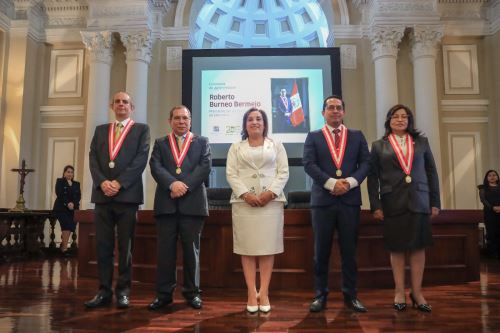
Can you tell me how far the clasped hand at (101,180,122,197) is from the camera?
9.51 ft

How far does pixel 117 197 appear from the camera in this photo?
295 cm

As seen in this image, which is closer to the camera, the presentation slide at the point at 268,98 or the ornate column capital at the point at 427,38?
the ornate column capital at the point at 427,38

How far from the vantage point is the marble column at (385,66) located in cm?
733

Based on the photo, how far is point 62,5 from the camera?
26.3 ft

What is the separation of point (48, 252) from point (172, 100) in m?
3.16

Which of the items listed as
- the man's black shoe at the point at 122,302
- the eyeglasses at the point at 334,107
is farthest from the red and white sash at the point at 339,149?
the man's black shoe at the point at 122,302

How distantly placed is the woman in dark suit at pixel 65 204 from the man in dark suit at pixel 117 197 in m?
3.73

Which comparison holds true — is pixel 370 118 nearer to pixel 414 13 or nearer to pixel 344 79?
pixel 344 79

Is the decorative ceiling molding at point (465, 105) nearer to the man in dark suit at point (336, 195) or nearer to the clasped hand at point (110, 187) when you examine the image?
the man in dark suit at point (336, 195)

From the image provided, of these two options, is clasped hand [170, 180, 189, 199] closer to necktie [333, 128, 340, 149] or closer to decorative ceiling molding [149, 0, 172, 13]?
necktie [333, 128, 340, 149]

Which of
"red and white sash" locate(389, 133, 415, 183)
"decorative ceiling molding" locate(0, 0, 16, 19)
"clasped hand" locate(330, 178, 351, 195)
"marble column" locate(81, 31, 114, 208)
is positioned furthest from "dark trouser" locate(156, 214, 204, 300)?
"decorative ceiling molding" locate(0, 0, 16, 19)

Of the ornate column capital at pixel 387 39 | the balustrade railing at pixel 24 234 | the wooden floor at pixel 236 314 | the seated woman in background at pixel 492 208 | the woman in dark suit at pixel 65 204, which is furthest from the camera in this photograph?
the ornate column capital at pixel 387 39

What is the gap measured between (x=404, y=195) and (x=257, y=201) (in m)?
0.94

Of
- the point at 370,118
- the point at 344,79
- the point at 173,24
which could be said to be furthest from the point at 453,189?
the point at 173,24
